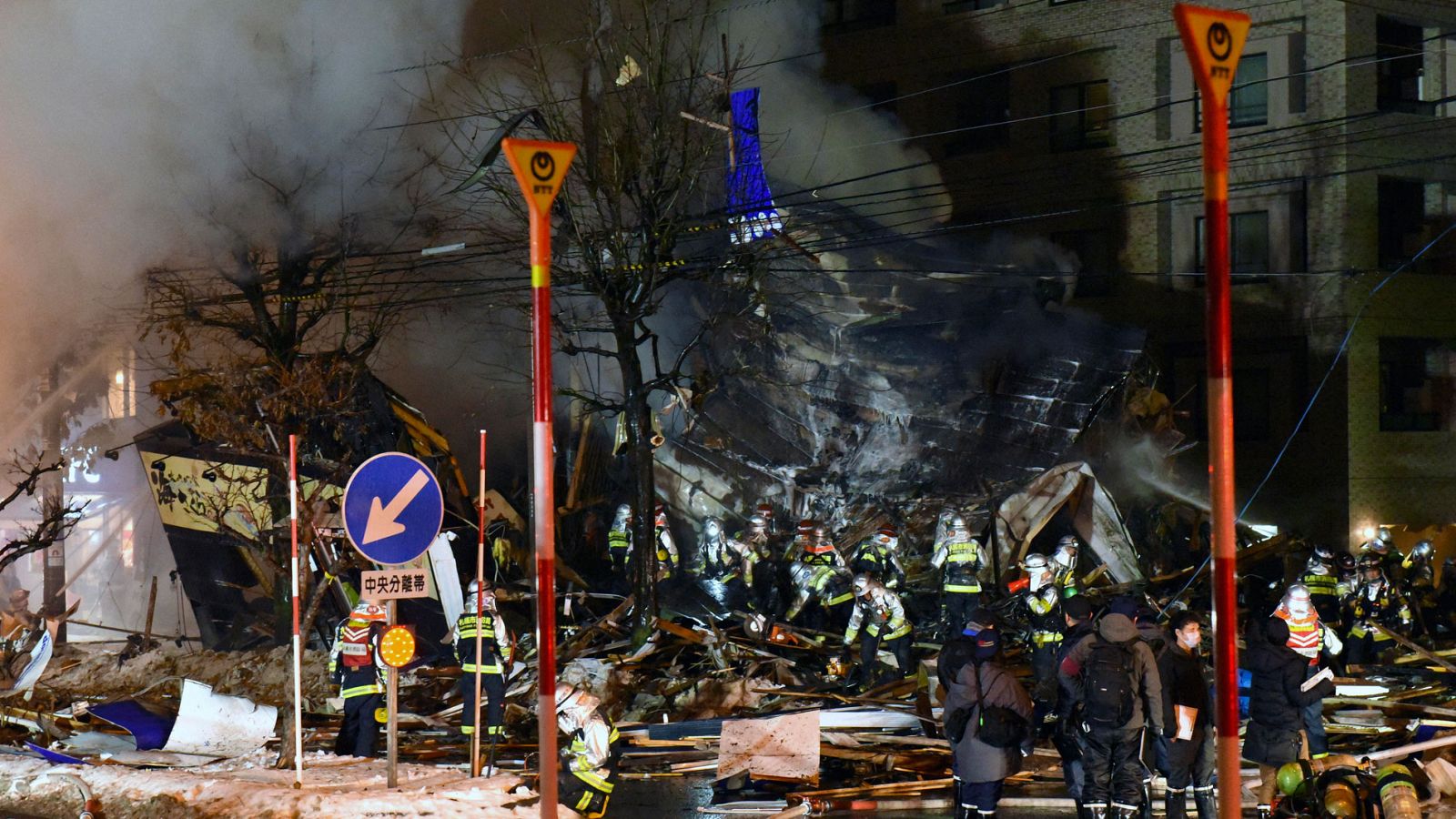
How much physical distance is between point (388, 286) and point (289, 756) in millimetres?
13578

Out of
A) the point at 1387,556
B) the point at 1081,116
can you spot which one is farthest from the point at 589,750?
the point at 1081,116

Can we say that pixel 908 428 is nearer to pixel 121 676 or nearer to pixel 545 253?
pixel 121 676

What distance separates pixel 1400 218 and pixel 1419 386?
335 cm

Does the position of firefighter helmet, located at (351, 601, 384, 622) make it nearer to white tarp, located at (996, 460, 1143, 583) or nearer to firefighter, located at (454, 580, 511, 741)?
firefighter, located at (454, 580, 511, 741)

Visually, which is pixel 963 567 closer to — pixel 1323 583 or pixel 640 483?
pixel 640 483

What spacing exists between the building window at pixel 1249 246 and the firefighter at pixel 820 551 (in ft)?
42.8

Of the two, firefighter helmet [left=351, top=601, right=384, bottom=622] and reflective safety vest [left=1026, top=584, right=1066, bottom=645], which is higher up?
firefighter helmet [left=351, top=601, right=384, bottom=622]

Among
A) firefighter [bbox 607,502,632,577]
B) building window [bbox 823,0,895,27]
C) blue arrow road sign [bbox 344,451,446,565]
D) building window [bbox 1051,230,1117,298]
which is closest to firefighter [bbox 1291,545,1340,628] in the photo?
firefighter [bbox 607,502,632,577]

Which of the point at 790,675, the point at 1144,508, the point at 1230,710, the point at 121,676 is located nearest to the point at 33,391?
the point at 121,676

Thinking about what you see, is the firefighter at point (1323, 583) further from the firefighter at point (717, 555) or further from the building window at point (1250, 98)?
the building window at point (1250, 98)

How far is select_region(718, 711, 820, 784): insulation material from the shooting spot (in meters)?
10.3

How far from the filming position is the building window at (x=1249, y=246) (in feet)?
90.4

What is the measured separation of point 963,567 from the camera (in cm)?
1573

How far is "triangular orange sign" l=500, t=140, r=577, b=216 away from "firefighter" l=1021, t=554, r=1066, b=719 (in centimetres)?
764
